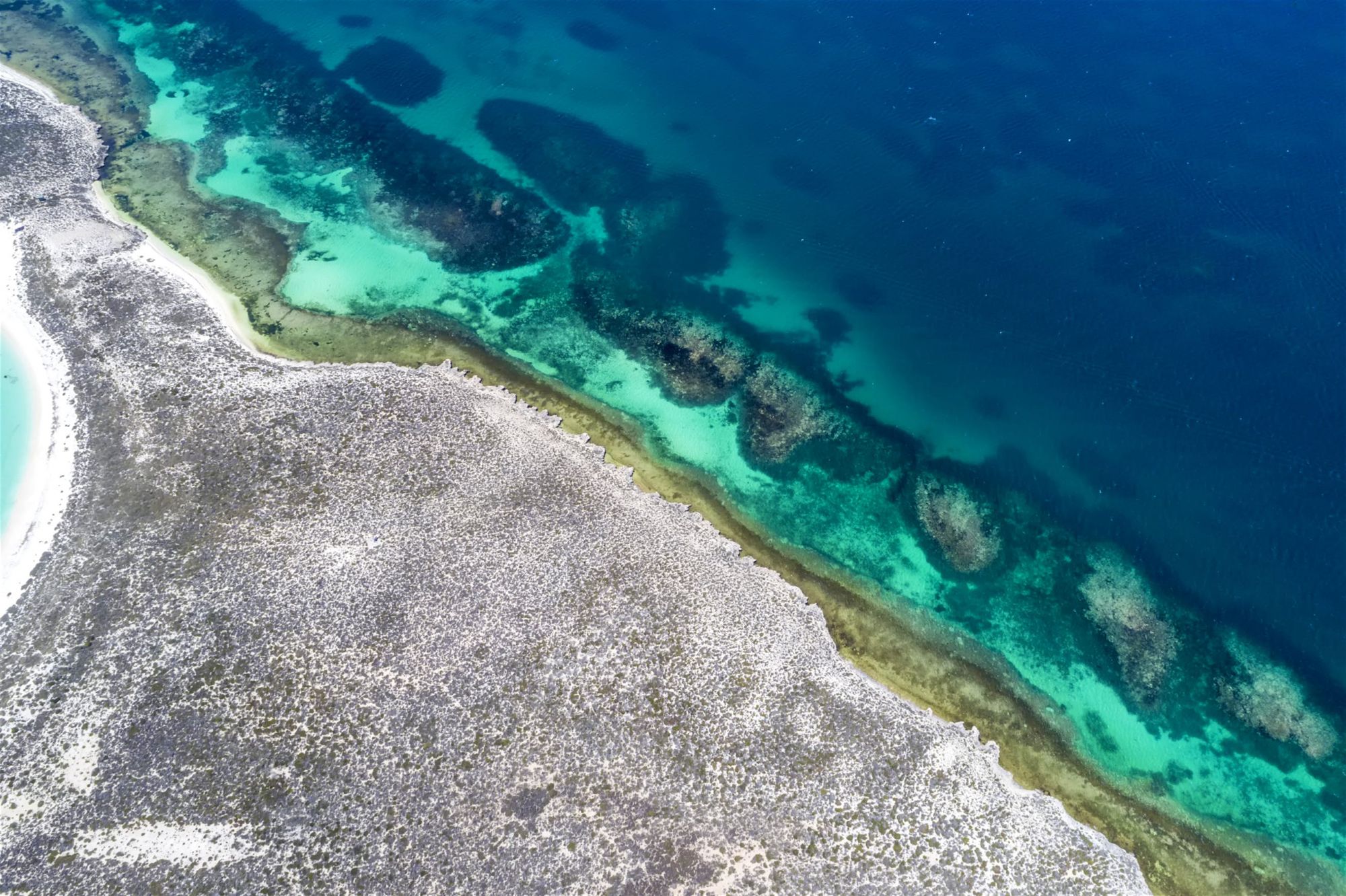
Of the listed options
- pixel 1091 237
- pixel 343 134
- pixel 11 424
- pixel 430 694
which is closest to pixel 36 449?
pixel 11 424

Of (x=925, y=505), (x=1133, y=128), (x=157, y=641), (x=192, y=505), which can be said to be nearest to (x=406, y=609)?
(x=157, y=641)

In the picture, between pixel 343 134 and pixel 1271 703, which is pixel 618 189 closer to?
pixel 343 134

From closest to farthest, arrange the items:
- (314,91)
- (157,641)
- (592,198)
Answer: (157,641), (592,198), (314,91)

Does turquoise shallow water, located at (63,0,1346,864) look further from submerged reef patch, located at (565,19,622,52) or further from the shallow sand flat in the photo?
the shallow sand flat

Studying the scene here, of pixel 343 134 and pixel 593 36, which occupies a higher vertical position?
pixel 593 36

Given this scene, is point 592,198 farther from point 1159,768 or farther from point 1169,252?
point 1159,768

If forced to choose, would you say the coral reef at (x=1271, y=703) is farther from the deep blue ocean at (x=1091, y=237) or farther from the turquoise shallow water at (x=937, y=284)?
the deep blue ocean at (x=1091, y=237)
